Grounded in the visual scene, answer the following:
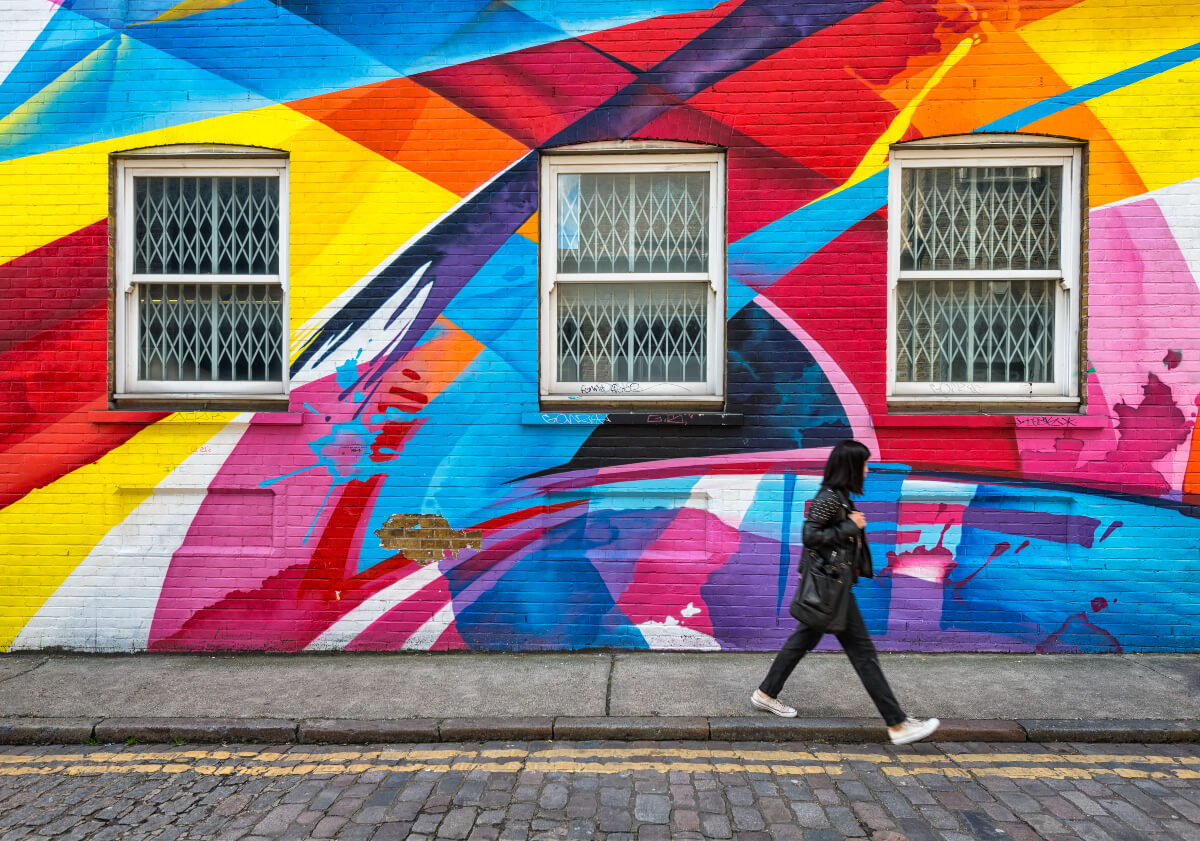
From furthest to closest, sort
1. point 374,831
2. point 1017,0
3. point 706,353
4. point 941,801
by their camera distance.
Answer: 1. point 706,353
2. point 1017,0
3. point 941,801
4. point 374,831

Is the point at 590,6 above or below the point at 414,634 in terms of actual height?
above

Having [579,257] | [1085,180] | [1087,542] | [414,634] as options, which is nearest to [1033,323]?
[1085,180]

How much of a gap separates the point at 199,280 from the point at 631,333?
3.66m

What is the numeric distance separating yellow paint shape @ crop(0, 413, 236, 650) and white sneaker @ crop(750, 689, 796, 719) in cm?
482

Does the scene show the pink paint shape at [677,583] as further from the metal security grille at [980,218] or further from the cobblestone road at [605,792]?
the metal security grille at [980,218]

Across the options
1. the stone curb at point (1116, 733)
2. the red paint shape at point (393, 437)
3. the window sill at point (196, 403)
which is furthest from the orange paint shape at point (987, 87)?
the window sill at point (196, 403)

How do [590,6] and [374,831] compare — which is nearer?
[374,831]

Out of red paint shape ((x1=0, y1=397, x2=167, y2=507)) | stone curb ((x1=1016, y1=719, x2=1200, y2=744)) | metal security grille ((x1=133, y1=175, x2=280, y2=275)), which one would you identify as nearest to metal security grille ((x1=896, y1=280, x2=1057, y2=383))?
stone curb ((x1=1016, y1=719, x2=1200, y2=744))

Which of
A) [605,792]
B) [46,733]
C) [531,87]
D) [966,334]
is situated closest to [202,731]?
[46,733]

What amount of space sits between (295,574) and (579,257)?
3498 millimetres

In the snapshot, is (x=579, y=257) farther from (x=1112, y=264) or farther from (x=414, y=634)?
(x=1112, y=264)

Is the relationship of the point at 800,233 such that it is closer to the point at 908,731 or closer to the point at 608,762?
the point at 908,731

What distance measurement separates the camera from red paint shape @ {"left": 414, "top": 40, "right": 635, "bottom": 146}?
6223 mm

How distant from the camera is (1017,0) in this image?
19.8ft
